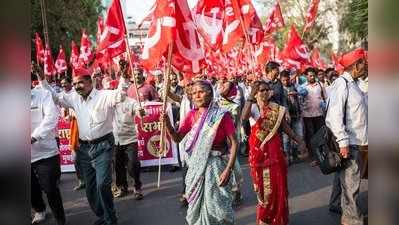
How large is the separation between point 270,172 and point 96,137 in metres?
1.93

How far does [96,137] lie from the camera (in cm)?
536

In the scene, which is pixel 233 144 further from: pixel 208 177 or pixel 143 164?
pixel 143 164

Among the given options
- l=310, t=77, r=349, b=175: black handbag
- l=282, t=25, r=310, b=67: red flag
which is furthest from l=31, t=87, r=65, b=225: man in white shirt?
l=282, t=25, r=310, b=67: red flag

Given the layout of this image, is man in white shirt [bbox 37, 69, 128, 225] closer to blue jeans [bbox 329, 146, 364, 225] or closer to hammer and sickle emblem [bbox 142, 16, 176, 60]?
hammer and sickle emblem [bbox 142, 16, 176, 60]

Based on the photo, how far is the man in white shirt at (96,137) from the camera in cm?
526

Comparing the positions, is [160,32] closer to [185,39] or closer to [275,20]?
[185,39]

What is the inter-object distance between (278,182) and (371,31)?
3886mm

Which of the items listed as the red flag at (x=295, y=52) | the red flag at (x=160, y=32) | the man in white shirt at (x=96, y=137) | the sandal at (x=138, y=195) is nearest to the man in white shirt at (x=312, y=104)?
the red flag at (x=295, y=52)

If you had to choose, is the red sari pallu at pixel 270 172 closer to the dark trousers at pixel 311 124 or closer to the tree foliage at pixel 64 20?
the dark trousers at pixel 311 124

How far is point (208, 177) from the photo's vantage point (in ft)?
14.0

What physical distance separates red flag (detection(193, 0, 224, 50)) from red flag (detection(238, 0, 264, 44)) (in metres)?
0.50

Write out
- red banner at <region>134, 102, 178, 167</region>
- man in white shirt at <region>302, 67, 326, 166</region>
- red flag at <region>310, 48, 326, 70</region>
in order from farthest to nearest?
red flag at <region>310, 48, 326, 70</region> → man in white shirt at <region>302, 67, 326, 166</region> → red banner at <region>134, 102, 178, 167</region>

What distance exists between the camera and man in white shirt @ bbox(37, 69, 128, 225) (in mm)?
5262

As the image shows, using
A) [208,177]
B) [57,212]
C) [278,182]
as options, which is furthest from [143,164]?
[208,177]
